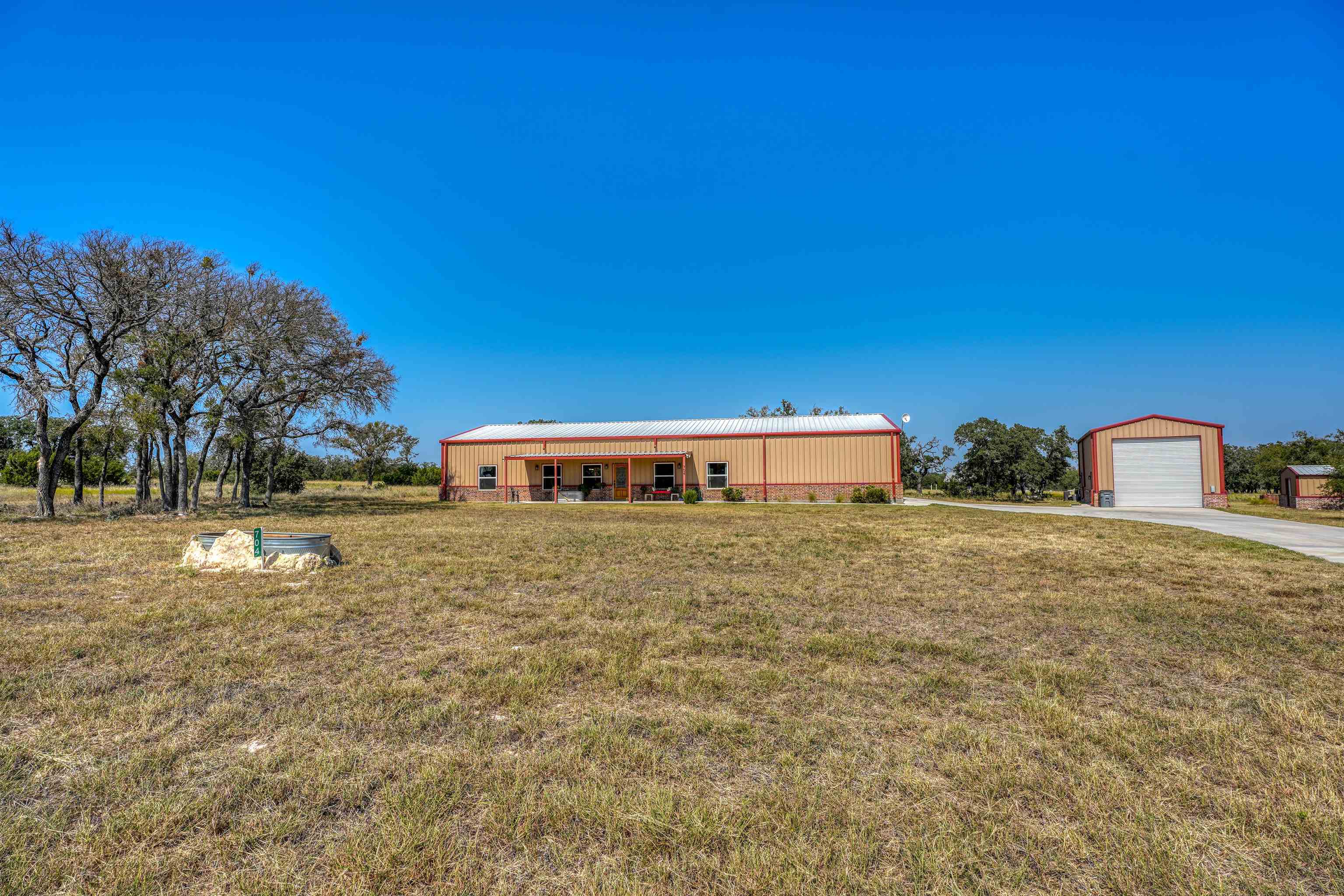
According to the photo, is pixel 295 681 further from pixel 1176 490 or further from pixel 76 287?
pixel 1176 490

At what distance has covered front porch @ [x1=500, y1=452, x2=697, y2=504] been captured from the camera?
29938 millimetres

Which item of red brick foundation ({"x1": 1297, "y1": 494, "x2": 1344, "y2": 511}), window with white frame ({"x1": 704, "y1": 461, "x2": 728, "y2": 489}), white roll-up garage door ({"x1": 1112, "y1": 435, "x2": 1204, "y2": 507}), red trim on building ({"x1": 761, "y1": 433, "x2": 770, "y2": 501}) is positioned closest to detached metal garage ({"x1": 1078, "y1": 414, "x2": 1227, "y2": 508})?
white roll-up garage door ({"x1": 1112, "y1": 435, "x2": 1204, "y2": 507})

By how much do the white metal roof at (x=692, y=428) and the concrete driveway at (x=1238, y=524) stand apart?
534 centimetres

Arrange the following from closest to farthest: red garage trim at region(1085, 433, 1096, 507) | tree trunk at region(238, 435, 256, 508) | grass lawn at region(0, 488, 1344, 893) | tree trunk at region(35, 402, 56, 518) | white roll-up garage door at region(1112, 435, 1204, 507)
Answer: grass lawn at region(0, 488, 1344, 893)
tree trunk at region(35, 402, 56, 518)
tree trunk at region(238, 435, 256, 508)
white roll-up garage door at region(1112, 435, 1204, 507)
red garage trim at region(1085, 433, 1096, 507)

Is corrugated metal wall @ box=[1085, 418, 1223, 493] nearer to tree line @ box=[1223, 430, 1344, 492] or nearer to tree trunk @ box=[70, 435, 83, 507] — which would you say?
tree line @ box=[1223, 430, 1344, 492]

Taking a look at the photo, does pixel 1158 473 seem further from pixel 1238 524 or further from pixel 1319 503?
pixel 1238 524

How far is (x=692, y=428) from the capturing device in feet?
105

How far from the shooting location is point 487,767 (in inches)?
117

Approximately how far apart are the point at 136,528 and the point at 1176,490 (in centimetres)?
3571

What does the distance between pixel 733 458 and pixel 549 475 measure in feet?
31.8

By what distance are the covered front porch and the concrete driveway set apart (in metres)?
11.2

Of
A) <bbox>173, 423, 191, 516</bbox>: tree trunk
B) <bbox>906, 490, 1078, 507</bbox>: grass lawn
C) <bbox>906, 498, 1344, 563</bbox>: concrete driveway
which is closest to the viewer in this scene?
<bbox>906, 498, 1344, 563</bbox>: concrete driveway

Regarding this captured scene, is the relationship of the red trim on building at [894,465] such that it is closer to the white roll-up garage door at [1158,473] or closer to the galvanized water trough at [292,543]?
the white roll-up garage door at [1158,473]

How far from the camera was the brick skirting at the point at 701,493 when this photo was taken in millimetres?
28047
